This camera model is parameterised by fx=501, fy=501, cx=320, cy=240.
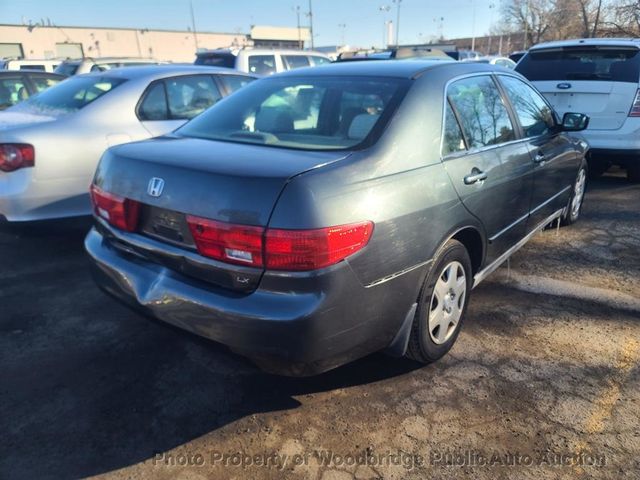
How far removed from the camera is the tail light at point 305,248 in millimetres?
1939

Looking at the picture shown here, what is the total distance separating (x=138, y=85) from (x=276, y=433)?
3.68 meters

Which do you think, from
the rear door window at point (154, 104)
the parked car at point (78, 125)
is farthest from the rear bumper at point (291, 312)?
the rear door window at point (154, 104)

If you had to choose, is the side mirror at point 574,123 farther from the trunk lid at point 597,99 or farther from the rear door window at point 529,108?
the trunk lid at point 597,99

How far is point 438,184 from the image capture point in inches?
98.1

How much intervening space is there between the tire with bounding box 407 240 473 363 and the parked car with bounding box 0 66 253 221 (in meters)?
3.06

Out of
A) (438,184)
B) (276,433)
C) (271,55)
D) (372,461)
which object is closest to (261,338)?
(276,433)

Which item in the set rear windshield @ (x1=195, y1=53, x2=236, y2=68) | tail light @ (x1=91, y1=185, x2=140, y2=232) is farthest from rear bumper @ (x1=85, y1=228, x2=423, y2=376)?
rear windshield @ (x1=195, y1=53, x2=236, y2=68)

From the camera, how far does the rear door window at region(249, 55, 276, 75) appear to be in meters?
9.66

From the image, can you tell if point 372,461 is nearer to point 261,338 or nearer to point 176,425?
point 261,338

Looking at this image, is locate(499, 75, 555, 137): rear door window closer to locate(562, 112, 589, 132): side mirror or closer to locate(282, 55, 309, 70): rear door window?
locate(562, 112, 589, 132): side mirror

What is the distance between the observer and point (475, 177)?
2764 millimetres

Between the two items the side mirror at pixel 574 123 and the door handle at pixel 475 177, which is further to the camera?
the side mirror at pixel 574 123

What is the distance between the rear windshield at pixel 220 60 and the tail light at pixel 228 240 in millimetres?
8117

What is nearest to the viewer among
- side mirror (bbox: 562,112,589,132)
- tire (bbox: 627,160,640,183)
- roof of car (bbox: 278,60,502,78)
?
roof of car (bbox: 278,60,502,78)
